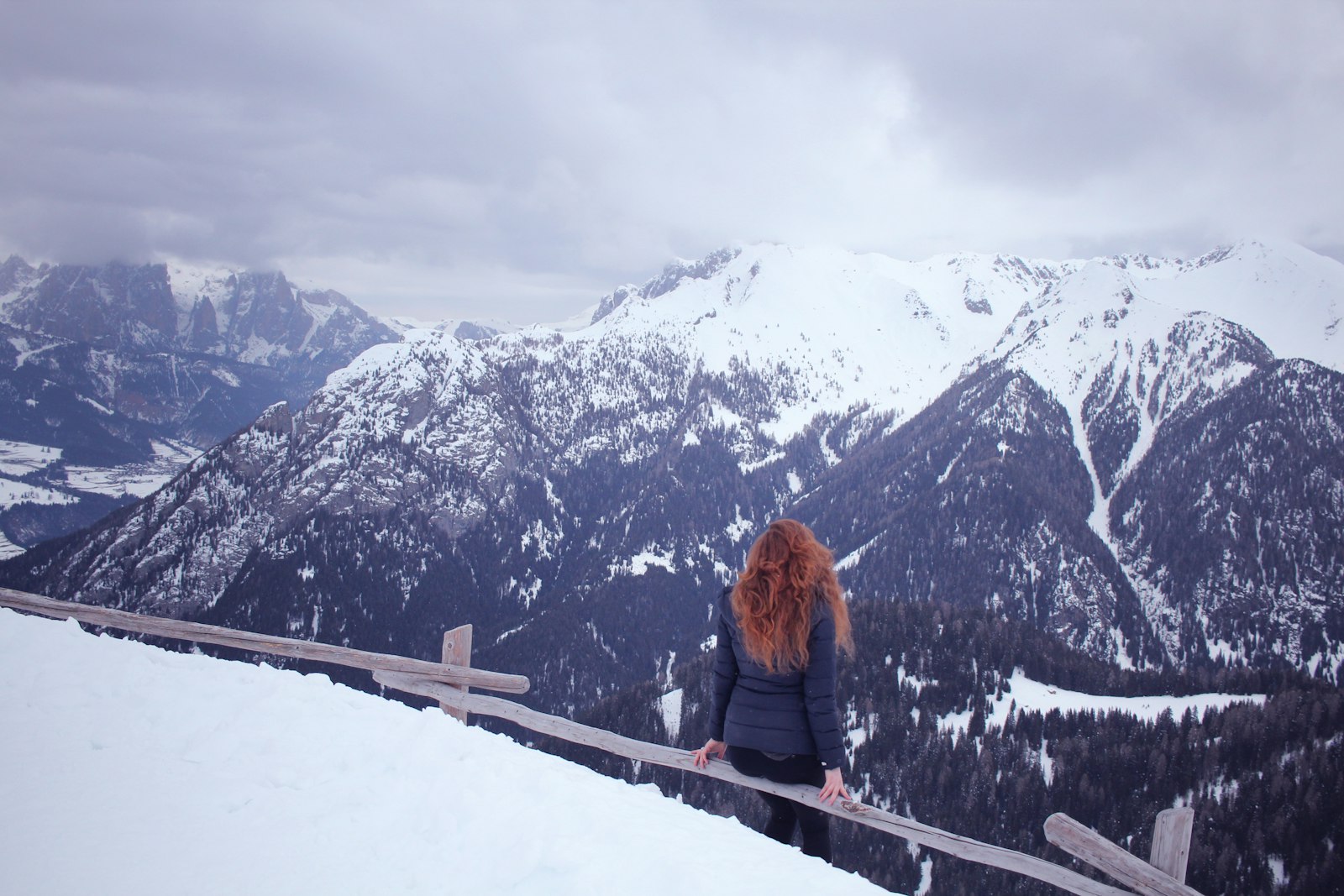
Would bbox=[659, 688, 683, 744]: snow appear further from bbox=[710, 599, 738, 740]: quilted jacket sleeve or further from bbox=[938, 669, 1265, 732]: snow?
bbox=[710, 599, 738, 740]: quilted jacket sleeve

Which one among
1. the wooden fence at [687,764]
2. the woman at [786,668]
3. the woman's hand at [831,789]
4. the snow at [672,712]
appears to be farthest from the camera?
the snow at [672,712]

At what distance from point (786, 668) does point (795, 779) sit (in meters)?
1.37

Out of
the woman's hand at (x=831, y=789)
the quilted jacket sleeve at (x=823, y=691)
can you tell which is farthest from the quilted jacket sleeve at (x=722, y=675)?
the woman's hand at (x=831, y=789)

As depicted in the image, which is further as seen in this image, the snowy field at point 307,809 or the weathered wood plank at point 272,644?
the weathered wood plank at point 272,644

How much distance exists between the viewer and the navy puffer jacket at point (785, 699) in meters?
6.46

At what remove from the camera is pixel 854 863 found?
7025 centimetres

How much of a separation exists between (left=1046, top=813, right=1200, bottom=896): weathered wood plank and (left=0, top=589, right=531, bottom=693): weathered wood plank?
6.72 meters

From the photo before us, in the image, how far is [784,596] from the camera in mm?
6438

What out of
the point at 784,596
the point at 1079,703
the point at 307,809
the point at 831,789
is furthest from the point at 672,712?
the point at 784,596

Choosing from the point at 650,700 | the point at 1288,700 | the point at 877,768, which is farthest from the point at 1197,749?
the point at 650,700

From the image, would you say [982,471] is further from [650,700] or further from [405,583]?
[405,583]

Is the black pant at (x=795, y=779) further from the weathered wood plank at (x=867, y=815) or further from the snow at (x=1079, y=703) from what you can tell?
the snow at (x=1079, y=703)

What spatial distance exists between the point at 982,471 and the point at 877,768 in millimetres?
138152

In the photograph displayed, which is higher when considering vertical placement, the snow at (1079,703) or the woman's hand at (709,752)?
the woman's hand at (709,752)
